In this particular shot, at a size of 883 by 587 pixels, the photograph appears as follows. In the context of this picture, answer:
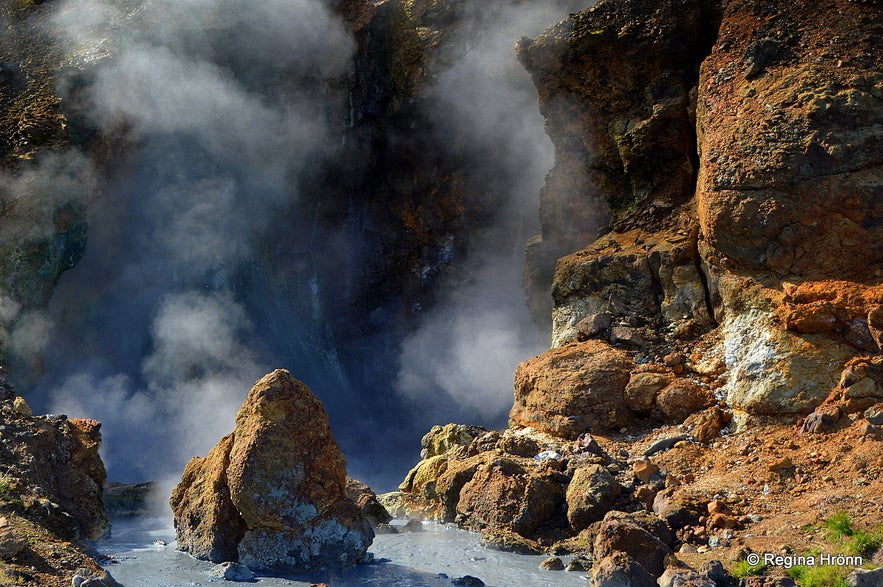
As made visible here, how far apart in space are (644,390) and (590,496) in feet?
12.4

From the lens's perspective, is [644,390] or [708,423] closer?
[708,423]

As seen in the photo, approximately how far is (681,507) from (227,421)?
1603 centimetres

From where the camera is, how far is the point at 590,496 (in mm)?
14891

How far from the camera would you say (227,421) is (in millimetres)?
26484

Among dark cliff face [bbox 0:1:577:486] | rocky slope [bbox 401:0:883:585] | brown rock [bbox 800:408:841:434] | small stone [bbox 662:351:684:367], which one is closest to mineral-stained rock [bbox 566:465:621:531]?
rocky slope [bbox 401:0:883:585]

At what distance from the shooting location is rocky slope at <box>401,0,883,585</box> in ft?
48.1

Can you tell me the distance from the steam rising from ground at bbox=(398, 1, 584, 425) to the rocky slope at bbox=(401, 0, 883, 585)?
15.5 ft

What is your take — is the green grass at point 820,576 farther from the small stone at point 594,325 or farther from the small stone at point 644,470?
the small stone at point 594,325

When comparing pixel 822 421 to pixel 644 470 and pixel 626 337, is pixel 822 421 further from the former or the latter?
pixel 626 337

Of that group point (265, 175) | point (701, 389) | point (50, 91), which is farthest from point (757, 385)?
point (50, 91)

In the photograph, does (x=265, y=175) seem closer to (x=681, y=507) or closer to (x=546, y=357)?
(x=546, y=357)

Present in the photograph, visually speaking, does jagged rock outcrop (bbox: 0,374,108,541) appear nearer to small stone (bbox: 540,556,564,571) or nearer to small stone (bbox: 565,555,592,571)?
small stone (bbox: 540,556,564,571)

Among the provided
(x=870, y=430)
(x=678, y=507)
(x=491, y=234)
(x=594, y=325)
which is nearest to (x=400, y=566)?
(x=678, y=507)

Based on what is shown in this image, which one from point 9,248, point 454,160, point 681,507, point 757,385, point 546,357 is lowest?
point 681,507
